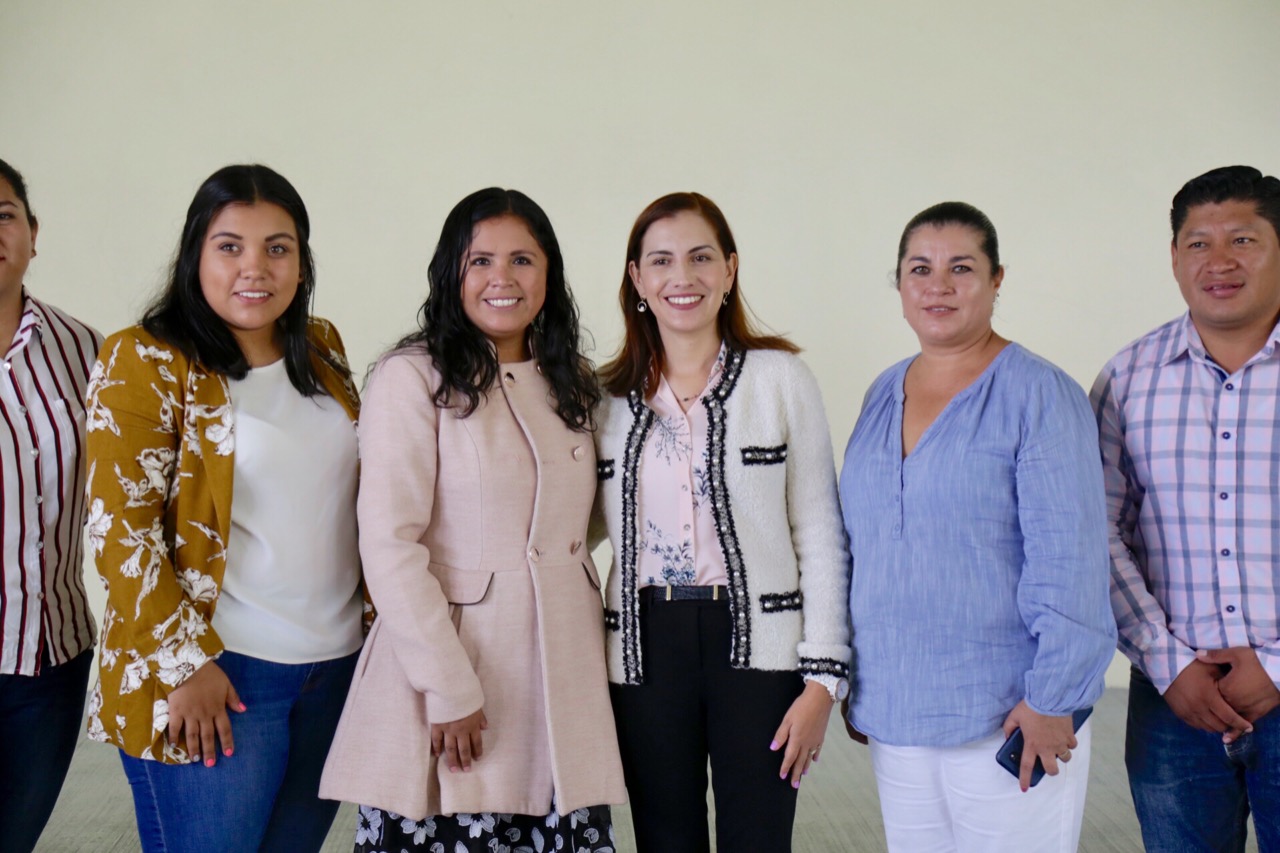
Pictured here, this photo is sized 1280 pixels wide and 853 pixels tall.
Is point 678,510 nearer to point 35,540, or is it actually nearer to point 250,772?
point 250,772

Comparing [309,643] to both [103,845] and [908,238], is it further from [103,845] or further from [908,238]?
[103,845]

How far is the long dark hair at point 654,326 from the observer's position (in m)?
1.97

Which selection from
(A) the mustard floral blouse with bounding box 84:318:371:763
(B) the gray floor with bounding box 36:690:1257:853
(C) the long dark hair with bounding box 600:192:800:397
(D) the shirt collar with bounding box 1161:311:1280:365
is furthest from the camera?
(B) the gray floor with bounding box 36:690:1257:853

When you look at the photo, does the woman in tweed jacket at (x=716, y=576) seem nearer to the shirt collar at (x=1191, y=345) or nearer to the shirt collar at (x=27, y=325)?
the shirt collar at (x=1191, y=345)

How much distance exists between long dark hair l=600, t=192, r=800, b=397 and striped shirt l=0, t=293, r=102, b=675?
3.30 ft

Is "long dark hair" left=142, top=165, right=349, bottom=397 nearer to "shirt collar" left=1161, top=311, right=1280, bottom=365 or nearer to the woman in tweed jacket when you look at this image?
the woman in tweed jacket

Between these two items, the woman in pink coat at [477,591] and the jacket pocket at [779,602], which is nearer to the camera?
the woman in pink coat at [477,591]

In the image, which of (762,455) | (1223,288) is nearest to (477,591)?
(762,455)

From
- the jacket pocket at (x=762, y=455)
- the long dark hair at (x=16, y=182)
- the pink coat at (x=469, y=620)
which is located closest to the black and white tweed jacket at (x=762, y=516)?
the jacket pocket at (x=762, y=455)

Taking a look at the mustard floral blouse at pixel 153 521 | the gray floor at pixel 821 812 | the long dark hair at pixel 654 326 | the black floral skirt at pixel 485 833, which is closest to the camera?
the mustard floral blouse at pixel 153 521

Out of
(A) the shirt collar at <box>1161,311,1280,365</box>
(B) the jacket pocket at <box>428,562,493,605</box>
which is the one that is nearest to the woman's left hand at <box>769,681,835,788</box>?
(B) the jacket pocket at <box>428,562,493,605</box>

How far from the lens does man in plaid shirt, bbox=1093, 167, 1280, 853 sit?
1821 millimetres

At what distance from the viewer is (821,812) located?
3.12m

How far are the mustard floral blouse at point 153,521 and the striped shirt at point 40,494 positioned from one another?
226 millimetres
